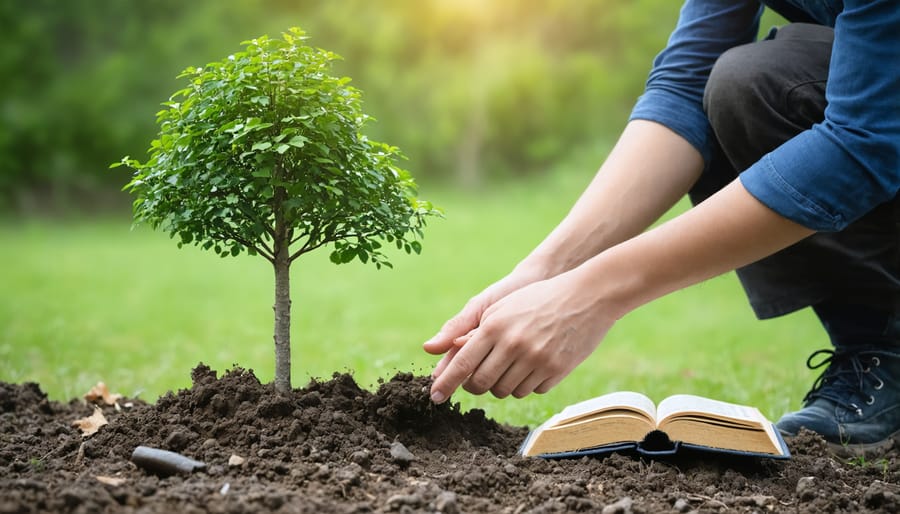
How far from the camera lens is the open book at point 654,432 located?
83.8 inches

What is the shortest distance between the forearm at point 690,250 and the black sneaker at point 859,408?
91cm

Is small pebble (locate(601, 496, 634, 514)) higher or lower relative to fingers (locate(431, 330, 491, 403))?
lower

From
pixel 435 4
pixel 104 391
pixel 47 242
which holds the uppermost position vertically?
pixel 435 4

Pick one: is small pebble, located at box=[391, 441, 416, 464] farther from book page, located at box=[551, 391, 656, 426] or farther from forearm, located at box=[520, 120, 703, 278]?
forearm, located at box=[520, 120, 703, 278]

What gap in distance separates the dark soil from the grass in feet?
2.94

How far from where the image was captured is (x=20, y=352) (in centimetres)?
462

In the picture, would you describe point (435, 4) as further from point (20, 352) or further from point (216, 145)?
point (216, 145)

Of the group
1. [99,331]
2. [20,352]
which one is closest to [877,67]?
[20,352]

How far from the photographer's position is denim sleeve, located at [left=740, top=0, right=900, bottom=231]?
188 centimetres

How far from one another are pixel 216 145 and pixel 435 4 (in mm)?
18767

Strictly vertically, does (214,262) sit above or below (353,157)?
above

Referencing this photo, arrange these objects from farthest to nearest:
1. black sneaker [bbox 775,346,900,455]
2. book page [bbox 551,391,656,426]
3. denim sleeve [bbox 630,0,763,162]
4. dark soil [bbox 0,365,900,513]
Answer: denim sleeve [bbox 630,0,763,162] < black sneaker [bbox 775,346,900,455] < book page [bbox 551,391,656,426] < dark soil [bbox 0,365,900,513]

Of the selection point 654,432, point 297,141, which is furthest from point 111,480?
point 654,432

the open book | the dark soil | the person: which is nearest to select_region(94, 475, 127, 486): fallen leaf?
the dark soil
